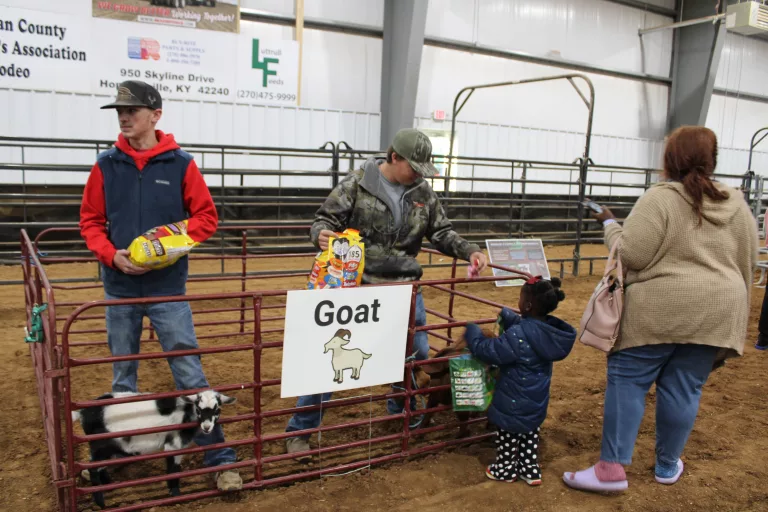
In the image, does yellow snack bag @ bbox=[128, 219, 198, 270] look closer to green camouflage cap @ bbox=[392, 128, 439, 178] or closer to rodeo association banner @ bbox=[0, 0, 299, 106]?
green camouflage cap @ bbox=[392, 128, 439, 178]

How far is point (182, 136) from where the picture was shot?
9.89 meters

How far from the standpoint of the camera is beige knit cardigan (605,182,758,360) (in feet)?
8.62

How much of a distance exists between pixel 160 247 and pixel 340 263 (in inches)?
31.5

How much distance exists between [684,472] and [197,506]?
2451 millimetres

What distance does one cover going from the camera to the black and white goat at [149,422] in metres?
2.54

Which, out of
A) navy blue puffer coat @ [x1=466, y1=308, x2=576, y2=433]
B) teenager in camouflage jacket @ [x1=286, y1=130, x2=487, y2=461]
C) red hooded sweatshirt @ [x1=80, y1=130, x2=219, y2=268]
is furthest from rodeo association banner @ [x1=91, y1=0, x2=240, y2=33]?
navy blue puffer coat @ [x1=466, y1=308, x2=576, y2=433]

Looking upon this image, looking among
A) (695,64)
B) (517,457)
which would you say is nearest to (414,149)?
(517,457)

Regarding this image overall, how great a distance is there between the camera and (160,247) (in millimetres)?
2557

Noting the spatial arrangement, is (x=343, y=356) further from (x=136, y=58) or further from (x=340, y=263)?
(x=136, y=58)

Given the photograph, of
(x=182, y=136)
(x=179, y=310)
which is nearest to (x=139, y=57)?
(x=182, y=136)

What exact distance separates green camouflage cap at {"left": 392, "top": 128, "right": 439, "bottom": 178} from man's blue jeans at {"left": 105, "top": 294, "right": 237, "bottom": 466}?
1.27 m

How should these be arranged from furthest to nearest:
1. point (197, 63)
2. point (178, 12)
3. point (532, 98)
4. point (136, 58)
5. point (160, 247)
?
point (532, 98), point (197, 63), point (178, 12), point (136, 58), point (160, 247)

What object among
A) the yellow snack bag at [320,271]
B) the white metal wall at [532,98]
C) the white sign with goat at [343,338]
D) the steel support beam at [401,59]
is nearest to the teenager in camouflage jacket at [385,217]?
the yellow snack bag at [320,271]

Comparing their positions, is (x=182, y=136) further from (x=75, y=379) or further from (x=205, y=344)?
(x=75, y=379)
